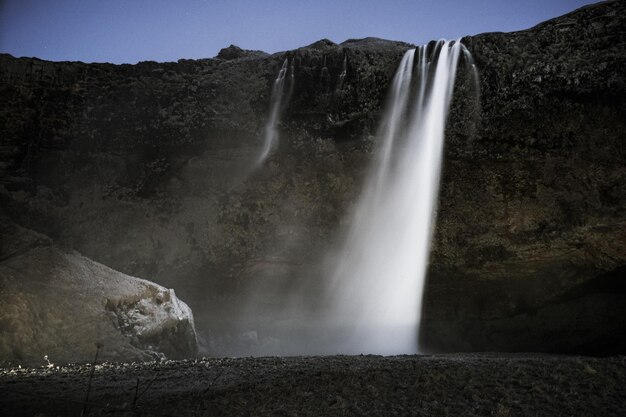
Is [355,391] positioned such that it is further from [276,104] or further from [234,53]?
[234,53]

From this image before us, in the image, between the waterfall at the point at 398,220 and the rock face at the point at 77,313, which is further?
the waterfall at the point at 398,220

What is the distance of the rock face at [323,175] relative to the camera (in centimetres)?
1341

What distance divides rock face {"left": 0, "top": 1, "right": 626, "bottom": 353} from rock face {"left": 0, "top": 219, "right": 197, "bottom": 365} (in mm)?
4720

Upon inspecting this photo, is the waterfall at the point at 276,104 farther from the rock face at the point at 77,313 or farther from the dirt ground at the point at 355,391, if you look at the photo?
the dirt ground at the point at 355,391

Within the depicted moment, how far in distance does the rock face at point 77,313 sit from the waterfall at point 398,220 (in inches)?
267

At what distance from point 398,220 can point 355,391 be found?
432 inches

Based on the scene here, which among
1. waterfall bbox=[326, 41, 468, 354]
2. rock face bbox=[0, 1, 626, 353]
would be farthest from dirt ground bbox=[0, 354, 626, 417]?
waterfall bbox=[326, 41, 468, 354]

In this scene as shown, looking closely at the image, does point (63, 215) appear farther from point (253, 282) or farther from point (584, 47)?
point (584, 47)

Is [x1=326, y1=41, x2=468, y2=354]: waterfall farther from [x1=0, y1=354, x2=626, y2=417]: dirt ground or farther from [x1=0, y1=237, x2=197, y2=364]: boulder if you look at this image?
[x1=0, y1=354, x2=626, y2=417]: dirt ground

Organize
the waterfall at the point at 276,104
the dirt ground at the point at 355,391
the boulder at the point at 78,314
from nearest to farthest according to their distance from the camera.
Answer: the dirt ground at the point at 355,391, the boulder at the point at 78,314, the waterfall at the point at 276,104

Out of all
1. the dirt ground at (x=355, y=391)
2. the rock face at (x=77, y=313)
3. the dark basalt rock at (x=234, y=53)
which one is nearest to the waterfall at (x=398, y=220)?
the dark basalt rock at (x=234, y=53)

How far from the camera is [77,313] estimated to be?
1055 centimetres

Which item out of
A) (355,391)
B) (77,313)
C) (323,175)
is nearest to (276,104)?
(323,175)

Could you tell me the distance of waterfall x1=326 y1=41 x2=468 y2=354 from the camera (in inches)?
587
